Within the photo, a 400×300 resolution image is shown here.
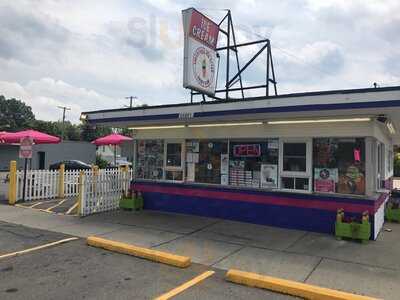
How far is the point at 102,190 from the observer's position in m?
11.8

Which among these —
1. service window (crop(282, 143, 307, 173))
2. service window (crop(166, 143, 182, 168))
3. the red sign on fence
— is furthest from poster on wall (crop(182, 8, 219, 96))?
the red sign on fence

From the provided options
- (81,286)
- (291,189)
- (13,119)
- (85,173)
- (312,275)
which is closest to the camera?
(81,286)

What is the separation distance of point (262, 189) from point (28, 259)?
5.82 m

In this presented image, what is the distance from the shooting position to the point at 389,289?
551 centimetres

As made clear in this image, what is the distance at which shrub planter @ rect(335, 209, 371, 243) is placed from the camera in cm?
808

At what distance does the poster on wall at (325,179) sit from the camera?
9.12 metres

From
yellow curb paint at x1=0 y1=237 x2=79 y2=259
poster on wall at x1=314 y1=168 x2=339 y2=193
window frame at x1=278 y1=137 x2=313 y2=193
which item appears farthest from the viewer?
window frame at x1=278 y1=137 x2=313 y2=193

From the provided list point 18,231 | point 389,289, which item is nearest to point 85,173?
point 18,231

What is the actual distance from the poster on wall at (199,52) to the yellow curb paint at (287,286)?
5.46 meters

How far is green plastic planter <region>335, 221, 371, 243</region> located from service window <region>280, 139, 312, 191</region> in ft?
4.41

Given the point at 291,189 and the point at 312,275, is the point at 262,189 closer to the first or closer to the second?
the point at 291,189

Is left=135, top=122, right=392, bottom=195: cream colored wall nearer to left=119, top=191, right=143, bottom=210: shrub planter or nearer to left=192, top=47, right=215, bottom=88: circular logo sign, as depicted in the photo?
left=192, top=47, right=215, bottom=88: circular logo sign

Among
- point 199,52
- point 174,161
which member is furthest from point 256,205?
point 199,52

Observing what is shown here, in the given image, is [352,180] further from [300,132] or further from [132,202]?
[132,202]
